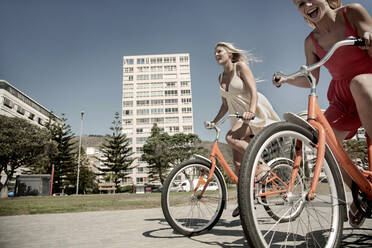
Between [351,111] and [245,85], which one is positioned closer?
[351,111]

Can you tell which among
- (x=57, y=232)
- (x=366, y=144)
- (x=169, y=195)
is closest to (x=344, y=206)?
(x=366, y=144)

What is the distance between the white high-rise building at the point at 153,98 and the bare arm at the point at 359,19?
74.6m

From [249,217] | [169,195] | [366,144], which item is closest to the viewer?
[249,217]

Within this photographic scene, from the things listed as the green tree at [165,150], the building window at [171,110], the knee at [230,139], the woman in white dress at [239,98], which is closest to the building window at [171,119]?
the building window at [171,110]

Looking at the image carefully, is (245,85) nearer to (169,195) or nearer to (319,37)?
(319,37)

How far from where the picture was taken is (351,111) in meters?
2.01

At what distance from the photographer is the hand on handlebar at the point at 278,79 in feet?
5.62

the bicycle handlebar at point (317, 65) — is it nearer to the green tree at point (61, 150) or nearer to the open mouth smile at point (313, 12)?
the open mouth smile at point (313, 12)

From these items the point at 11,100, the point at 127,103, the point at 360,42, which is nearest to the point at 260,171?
the point at 360,42

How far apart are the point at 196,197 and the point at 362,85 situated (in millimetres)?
1871

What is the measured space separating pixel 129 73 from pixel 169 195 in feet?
271

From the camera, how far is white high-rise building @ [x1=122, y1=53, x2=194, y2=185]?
3056 inches

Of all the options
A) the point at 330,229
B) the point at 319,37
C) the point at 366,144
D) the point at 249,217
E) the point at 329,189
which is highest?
the point at 319,37

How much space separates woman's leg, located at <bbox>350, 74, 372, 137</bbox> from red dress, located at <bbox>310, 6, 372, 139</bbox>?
0.16 meters
